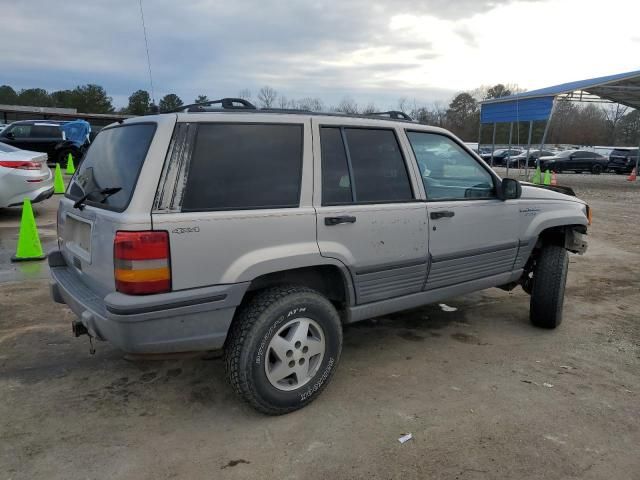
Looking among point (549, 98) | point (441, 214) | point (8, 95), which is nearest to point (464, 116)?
point (549, 98)

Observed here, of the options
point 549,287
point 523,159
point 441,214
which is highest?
point 441,214

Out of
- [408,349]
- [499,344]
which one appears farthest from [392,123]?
[499,344]

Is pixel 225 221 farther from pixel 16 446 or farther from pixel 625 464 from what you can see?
pixel 625 464

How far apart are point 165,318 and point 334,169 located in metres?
1.40

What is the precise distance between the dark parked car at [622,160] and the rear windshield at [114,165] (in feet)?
116

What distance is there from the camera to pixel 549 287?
14.8 ft

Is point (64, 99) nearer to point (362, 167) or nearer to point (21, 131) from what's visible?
point (21, 131)

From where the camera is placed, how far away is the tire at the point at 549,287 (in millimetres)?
4480

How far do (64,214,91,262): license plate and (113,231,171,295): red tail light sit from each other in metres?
0.49

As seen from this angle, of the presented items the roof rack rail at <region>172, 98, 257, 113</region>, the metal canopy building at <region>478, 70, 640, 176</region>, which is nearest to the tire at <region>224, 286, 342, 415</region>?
the roof rack rail at <region>172, 98, 257, 113</region>

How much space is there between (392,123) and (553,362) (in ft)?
7.27

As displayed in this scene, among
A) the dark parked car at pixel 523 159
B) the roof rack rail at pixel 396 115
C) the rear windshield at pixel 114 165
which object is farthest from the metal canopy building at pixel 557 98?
Result: the rear windshield at pixel 114 165

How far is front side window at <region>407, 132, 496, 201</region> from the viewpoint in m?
3.79

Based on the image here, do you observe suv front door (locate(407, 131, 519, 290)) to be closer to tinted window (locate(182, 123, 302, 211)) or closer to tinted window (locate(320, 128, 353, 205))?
tinted window (locate(320, 128, 353, 205))
